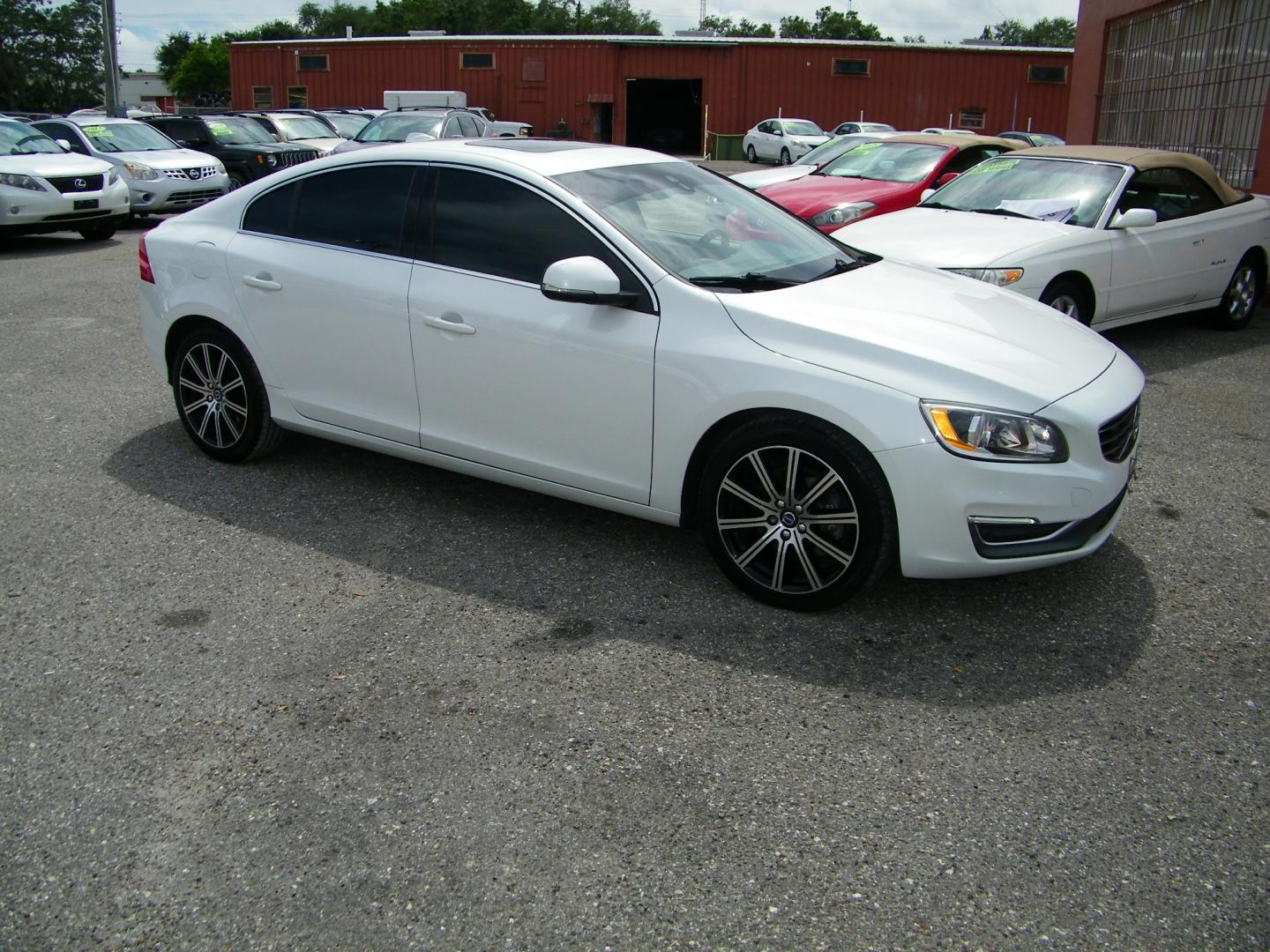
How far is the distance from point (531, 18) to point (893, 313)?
306 feet

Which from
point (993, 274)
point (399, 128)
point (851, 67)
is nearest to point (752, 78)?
point (851, 67)

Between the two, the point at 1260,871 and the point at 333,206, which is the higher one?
the point at 333,206

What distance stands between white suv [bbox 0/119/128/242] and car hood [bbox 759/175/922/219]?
8640 millimetres

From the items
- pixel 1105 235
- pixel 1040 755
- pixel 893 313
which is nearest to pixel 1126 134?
pixel 1105 235

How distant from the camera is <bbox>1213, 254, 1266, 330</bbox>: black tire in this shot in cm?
887

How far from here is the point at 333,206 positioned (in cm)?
491

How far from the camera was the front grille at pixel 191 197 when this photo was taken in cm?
1580

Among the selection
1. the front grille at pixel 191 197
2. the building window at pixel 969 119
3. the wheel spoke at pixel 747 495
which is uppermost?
the building window at pixel 969 119

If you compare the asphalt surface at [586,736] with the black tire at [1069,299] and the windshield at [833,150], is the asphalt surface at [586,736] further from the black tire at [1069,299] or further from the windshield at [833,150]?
the windshield at [833,150]

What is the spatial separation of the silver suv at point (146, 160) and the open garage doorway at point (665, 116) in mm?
30347

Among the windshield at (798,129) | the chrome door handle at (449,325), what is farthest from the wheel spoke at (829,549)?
the windshield at (798,129)

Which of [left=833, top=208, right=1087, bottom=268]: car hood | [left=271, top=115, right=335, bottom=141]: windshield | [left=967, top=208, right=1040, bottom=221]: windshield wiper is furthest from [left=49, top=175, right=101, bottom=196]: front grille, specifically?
[left=967, top=208, right=1040, bottom=221]: windshield wiper

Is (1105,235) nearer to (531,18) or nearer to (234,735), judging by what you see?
(234,735)

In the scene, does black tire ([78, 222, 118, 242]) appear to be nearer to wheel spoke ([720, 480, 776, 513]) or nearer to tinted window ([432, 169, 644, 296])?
tinted window ([432, 169, 644, 296])
